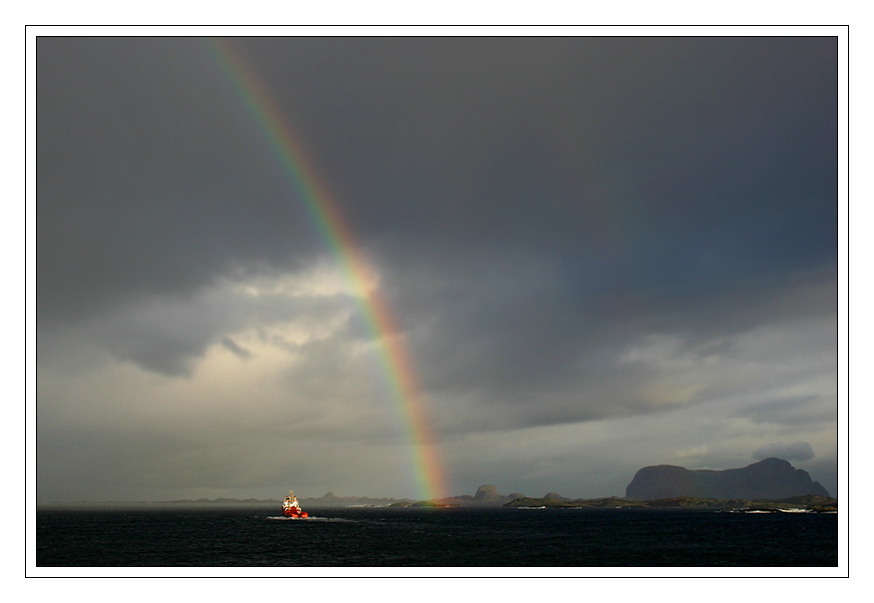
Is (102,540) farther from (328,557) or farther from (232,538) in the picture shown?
(328,557)

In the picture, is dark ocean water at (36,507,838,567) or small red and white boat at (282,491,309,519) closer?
dark ocean water at (36,507,838,567)

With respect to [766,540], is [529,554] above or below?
above

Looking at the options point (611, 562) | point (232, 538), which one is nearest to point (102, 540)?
point (232, 538)

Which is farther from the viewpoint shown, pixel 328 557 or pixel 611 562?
pixel 328 557

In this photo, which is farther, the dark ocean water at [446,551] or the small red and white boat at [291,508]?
the small red and white boat at [291,508]

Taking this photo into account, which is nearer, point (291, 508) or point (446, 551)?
point (446, 551)
